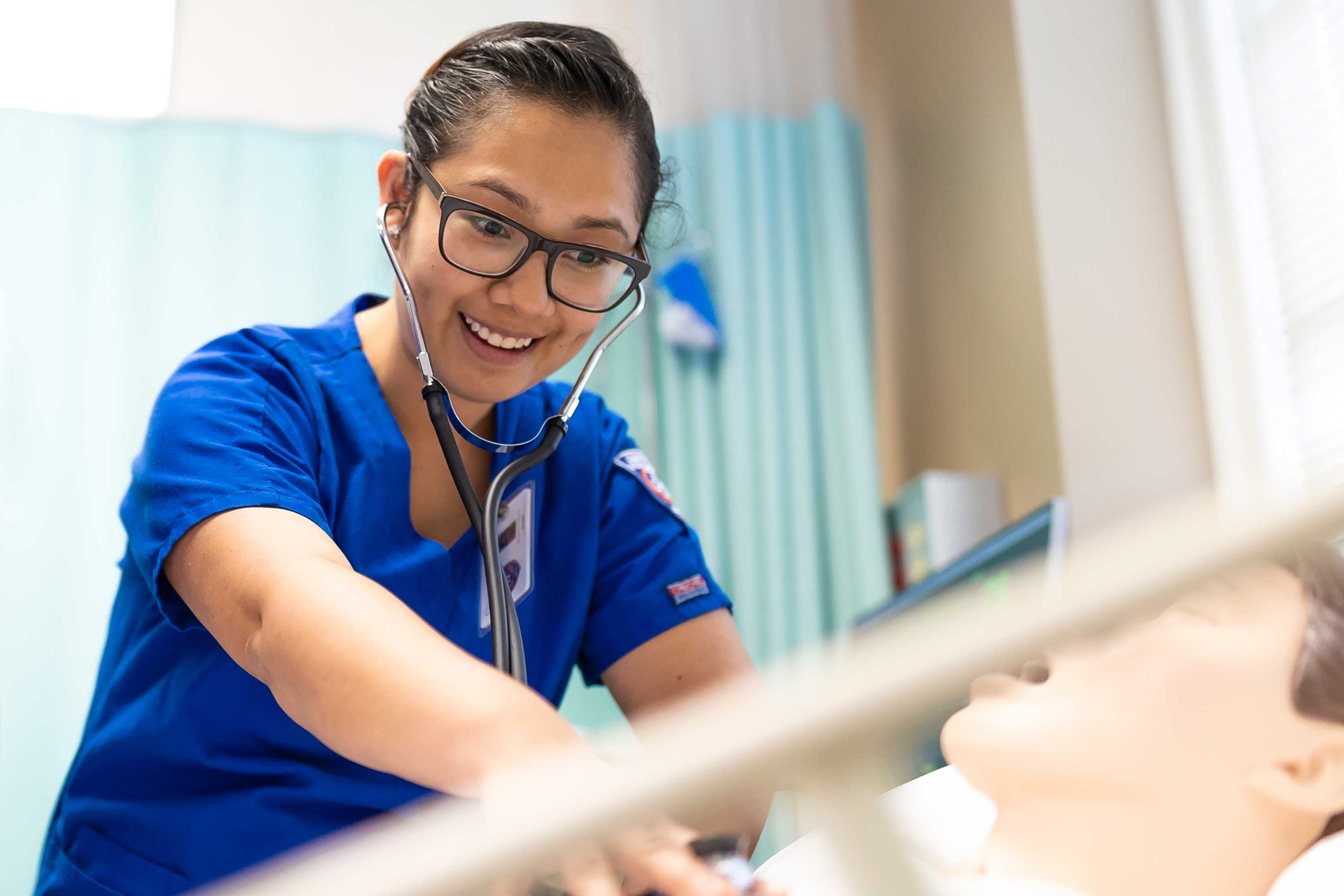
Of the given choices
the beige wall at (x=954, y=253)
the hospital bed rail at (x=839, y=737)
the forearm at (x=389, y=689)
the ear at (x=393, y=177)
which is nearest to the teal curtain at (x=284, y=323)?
the beige wall at (x=954, y=253)

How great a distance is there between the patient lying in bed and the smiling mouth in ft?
1.85

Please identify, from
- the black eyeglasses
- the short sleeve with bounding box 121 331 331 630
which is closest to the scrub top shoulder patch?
the black eyeglasses

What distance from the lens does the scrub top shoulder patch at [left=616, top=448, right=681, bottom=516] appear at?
1286 mm

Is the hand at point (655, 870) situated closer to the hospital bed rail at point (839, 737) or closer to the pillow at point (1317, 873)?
the hospital bed rail at point (839, 737)

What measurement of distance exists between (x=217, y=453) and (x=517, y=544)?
0.37m

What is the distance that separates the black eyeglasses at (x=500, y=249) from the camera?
3.42ft

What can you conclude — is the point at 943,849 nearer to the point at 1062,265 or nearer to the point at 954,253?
the point at 1062,265

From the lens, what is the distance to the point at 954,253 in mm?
2420

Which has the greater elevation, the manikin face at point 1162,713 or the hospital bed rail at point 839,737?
the hospital bed rail at point 839,737

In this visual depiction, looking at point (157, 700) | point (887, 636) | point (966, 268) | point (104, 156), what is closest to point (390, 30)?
point (104, 156)

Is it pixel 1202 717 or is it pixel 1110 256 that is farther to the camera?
pixel 1110 256

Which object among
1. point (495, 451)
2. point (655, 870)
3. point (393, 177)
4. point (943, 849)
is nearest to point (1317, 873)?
point (943, 849)

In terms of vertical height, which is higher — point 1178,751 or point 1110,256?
point 1110,256

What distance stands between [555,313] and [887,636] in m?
0.79
